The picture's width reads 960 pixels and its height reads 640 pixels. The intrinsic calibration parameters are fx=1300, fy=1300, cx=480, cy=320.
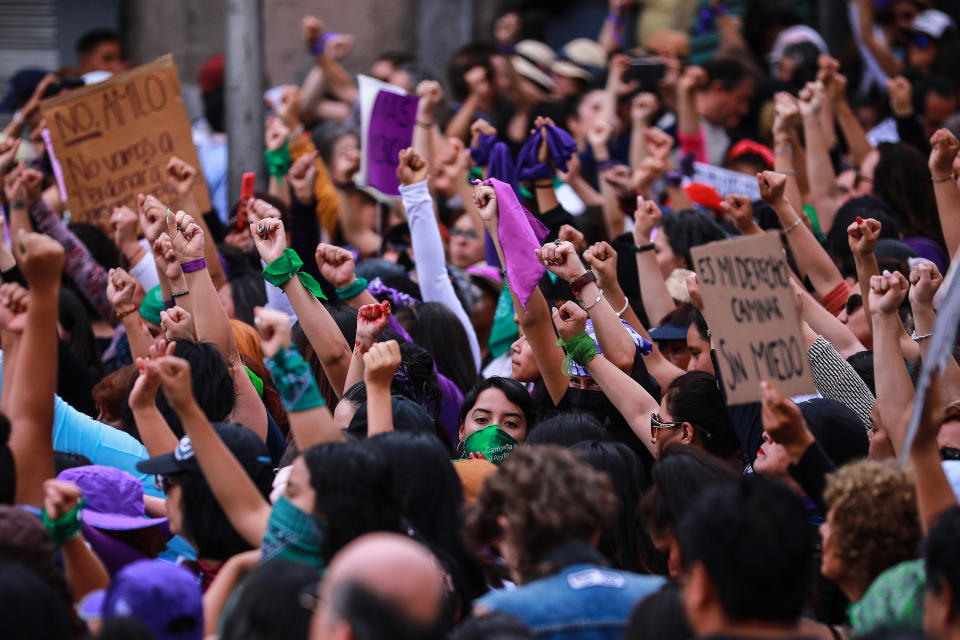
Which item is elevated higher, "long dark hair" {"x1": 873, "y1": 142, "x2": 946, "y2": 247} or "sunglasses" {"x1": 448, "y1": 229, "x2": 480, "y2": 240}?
"long dark hair" {"x1": 873, "y1": 142, "x2": 946, "y2": 247}

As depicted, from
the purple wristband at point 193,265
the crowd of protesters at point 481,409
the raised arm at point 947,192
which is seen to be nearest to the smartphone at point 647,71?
the crowd of protesters at point 481,409

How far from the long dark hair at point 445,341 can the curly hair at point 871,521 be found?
8.29 ft

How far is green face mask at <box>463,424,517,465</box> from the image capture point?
4.71m

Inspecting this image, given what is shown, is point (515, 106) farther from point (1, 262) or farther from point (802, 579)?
point (802, 579)

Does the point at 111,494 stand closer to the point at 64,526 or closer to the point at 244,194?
the point at 64,526

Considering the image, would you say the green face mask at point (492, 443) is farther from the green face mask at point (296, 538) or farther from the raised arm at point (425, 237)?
the green face mask at point (296, 538)

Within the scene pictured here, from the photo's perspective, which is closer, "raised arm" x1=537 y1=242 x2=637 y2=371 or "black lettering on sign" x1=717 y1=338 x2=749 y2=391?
"black lettering on sign" x1=717 y1=338 x2=749 y2=391

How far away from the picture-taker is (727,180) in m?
7.64

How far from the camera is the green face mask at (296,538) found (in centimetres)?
325

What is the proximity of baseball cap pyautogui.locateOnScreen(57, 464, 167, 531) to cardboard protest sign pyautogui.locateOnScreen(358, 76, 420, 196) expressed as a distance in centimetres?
342

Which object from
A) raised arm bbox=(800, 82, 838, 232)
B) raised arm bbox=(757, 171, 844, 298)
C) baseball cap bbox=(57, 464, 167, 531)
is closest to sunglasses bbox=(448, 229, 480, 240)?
raised arm bbox=(800, 82, 838, 232)

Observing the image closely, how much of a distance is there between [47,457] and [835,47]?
33.6 feet

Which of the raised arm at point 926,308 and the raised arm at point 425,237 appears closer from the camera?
the raised arm at point 926,308

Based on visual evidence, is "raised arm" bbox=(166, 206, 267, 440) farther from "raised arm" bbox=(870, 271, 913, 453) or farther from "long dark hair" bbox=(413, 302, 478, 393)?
"raised arm" bbox=(870, 271, 913, 453)
